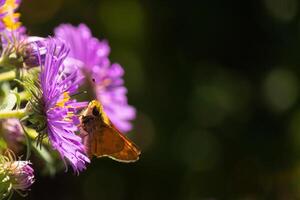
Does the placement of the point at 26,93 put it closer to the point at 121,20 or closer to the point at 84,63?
the point at 84,63

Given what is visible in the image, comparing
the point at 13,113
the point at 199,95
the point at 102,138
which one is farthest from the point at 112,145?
the point at 199,95

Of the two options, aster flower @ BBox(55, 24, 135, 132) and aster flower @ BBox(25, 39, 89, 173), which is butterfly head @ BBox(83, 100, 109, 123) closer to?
aster flower @ BBox(25, 39, 89, 173)

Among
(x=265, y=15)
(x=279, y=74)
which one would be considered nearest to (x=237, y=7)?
(x=265, y=15)

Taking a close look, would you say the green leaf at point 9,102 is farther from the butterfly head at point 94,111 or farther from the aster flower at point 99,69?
the aster flower at point 99,69

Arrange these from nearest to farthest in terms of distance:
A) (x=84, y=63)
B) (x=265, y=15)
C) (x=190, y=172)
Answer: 1. (x=84, y=63)
2. (x=190, y=172)
3. (x=265, y=15)

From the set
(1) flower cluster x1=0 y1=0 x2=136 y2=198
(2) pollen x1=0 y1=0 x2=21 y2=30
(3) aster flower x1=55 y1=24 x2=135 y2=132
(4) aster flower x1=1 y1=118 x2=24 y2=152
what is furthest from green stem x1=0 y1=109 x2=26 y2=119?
(3) aster flower x1=55 y1=24 x2=135 y2=132

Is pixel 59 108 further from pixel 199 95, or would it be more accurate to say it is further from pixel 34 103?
pixel 199 95
